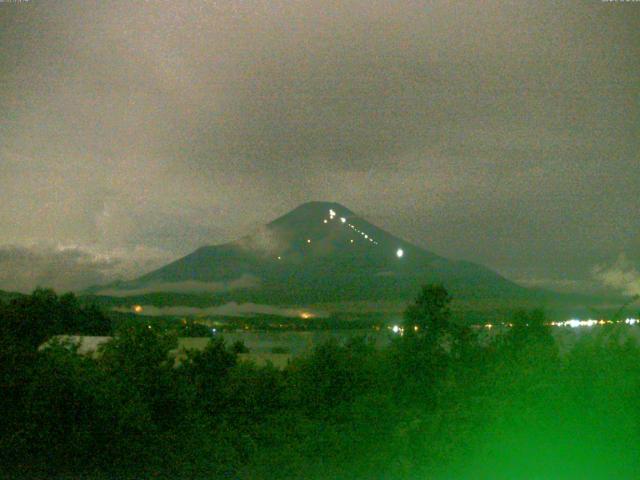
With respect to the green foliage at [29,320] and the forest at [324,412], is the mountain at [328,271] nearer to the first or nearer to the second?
the green foliage at [29,320]

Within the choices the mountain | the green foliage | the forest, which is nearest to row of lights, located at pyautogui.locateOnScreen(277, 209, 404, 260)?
the mountain

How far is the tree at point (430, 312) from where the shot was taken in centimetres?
1475

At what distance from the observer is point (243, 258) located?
72.4 ft

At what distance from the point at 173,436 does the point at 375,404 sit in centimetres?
272

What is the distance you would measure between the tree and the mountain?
3124mm

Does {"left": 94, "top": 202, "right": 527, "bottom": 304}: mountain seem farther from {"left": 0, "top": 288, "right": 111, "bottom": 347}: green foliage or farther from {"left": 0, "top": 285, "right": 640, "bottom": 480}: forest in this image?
{"left": 0, "top": 285, "right": 640, "bottom": 480}: forest

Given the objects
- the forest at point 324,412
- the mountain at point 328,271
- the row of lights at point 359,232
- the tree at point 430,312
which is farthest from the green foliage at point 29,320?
the row of lights at point 359,232

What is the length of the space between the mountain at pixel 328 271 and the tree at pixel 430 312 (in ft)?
10.2

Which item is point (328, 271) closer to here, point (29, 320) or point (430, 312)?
point (430, 312)

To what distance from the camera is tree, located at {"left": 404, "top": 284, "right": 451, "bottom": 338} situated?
14.8 metres

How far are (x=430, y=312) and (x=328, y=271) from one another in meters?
5.57

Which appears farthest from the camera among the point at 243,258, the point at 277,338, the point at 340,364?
the point at 243,258

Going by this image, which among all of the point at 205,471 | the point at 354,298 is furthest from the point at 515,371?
the point at 354,298

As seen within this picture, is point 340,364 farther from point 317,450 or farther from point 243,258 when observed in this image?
point 243,258
